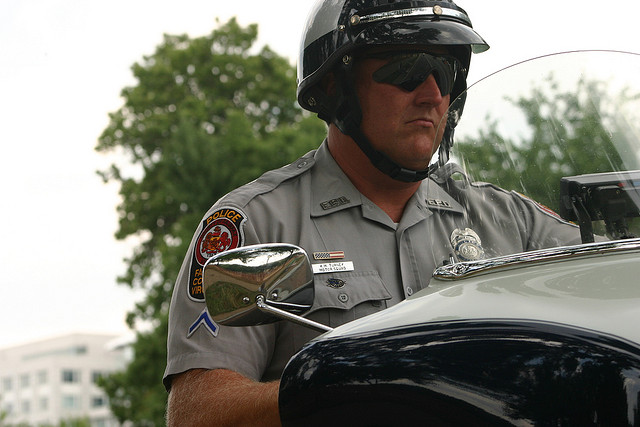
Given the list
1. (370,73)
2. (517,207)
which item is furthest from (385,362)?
(370,73)

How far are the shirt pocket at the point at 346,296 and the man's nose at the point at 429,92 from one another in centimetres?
62

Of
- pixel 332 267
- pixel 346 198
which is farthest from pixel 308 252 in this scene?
pixel 346 198

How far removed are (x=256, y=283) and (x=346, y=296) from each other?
1034mm

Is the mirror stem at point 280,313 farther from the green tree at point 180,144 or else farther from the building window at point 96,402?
the building window at point 96,402

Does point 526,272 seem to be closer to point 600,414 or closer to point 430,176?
point 600,414

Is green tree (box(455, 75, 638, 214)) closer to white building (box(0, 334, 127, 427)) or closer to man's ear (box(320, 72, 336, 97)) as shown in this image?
man's ear (box(320, 72, 336, 97))

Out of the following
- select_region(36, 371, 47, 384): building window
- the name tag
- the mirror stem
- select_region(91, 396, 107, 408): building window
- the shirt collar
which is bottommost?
select_region(91, 396, 107, 408): building window

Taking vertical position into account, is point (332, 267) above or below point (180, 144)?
below

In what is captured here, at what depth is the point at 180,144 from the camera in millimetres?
18031

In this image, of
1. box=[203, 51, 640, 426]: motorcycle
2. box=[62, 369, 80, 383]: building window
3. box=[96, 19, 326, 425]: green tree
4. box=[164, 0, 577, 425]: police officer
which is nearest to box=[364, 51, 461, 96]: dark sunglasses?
box=[164, 0, 577, 425]: police officer

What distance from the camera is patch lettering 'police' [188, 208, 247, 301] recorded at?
8.84 feet

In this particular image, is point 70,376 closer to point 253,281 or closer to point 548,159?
point 253,281

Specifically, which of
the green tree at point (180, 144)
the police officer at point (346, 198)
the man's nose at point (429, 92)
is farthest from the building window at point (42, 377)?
the man's nose at point (429, 92)

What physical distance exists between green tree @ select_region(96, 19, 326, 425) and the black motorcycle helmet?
13.4m
